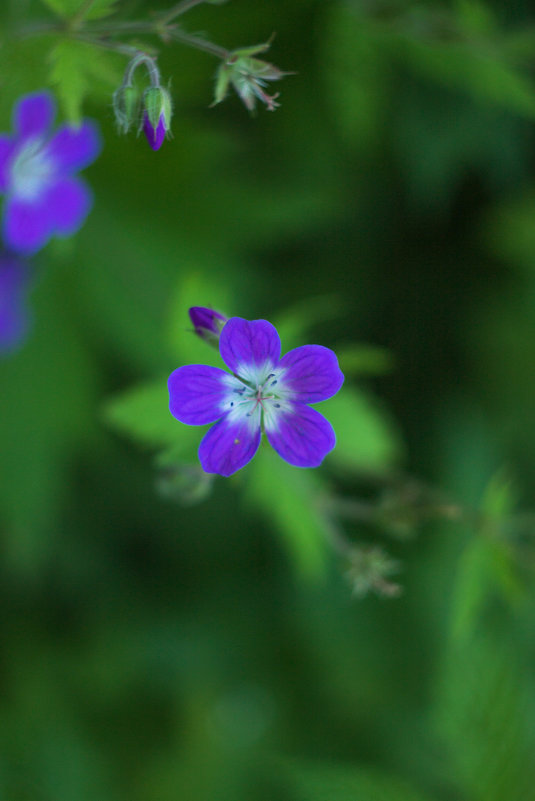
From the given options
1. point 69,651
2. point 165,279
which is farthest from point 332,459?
point 69,651

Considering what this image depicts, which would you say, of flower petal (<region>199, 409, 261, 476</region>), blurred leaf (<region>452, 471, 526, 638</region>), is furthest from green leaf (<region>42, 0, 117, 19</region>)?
blurred leaf (<region>452, 471, 526, 638</region>)

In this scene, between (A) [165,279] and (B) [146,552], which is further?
(B) [146,552]

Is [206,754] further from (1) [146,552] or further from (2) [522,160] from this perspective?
(2) [522,160]

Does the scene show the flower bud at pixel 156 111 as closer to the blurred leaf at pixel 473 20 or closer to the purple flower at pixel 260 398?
the purple flower at pixel 260 398

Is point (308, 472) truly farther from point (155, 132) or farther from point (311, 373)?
point (155, 132)

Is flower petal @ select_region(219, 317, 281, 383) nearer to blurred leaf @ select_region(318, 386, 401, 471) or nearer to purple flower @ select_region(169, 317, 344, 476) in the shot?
purple flower @ select_region(169, 317, 344, 476)
